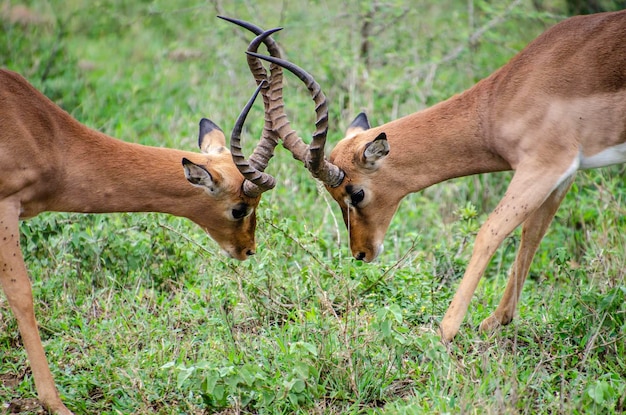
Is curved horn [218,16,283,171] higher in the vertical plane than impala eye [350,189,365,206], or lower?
higher

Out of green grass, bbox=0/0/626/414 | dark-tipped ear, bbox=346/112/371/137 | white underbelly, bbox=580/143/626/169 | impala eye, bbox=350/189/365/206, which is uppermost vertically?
white underbelly, bbox=580/143/626/169

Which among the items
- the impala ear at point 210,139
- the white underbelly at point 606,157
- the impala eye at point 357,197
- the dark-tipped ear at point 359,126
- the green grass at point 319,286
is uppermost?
the white underbelly at point 606,157

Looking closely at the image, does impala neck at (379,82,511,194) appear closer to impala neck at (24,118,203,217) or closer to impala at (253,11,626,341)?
impala at (253,11,626,341)

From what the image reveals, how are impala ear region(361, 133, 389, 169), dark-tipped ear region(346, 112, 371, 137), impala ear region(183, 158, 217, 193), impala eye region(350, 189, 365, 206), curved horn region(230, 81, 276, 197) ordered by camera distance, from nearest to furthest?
curved horn region(230, 81, 276, 197)
impala ear region(183, 158, 217, 193)
impala ear region(361, 133, 389, 169)
impala eye region(350, 189, 365, 206)
dark-tipped ear region(346, 112, 371, 137)

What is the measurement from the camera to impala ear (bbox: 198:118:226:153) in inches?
217

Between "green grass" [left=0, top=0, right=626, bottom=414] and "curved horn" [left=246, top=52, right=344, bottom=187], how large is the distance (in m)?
0.34

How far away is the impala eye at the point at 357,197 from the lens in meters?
5.36

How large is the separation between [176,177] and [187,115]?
9.95 feet

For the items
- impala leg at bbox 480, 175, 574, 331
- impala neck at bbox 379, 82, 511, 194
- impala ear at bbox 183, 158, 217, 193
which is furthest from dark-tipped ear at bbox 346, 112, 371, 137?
impala leg at bbox 480, 175, 574, 331

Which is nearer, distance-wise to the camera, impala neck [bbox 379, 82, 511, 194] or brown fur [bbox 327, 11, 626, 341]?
brown fur [bbox 327, 11, 626, 341]

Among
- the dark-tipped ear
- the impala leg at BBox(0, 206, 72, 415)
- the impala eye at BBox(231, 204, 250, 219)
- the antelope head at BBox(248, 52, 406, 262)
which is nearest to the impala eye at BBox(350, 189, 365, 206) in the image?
the antelope head at BBox(248, 52, 406, 262)

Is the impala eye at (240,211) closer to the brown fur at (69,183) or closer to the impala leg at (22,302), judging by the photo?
the brown fur at (69,183)

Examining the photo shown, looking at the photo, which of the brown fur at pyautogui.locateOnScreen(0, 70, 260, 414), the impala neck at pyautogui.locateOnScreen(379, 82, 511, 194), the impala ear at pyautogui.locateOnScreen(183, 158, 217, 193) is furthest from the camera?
the impala neck at pyautogui.locateOnScreen(379, 82, 511, 194)

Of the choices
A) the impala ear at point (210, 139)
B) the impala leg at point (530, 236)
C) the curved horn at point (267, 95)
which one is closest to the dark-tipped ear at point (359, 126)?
the curved horn at point (267, 95)
